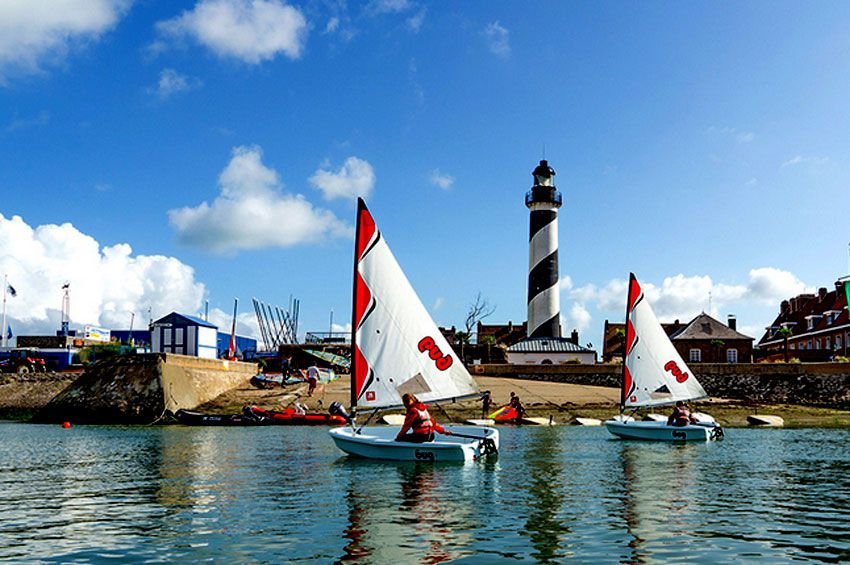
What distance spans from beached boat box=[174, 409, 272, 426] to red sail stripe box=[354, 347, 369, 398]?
1914cm

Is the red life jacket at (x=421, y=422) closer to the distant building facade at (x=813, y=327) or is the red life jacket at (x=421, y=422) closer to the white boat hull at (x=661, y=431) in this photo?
the white boat hull at (x=661, y=431)

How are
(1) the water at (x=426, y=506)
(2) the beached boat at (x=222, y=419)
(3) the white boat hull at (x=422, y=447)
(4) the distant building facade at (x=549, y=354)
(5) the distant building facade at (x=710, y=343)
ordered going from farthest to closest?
(5) the distant building facade at (x=710, y=343) < (4) the distant building facade at (x=549, y=354) < (2) the beached boat at (x=222, y=419) < (3) the white boat hull at (x=422, y=447) < (1) the water at (x=426, y=506)

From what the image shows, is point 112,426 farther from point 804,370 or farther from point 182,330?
point 804,370

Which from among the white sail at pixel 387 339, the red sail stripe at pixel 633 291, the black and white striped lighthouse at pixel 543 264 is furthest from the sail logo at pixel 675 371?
the black and white striped lighthouse at pixel 543 264

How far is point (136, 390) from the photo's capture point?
1895 inches

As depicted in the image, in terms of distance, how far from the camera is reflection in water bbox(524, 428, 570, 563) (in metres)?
12.4

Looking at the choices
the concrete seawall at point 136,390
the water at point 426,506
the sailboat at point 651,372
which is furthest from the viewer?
the concrete seawall at point 136,390

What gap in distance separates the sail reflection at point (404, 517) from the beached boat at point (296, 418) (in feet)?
59.5

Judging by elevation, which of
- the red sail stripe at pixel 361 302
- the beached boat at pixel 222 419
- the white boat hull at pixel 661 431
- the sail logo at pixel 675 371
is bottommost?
the beached boat at pixel 222 419

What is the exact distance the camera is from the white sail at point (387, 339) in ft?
77.3

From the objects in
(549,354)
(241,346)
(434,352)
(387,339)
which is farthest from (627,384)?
(241,346)

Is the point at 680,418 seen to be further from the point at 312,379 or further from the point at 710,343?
the point at 710,343

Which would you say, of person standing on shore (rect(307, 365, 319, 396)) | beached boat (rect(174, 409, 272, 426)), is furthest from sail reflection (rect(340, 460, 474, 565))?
person standing on shore (rect(307, 365, 319, 396))

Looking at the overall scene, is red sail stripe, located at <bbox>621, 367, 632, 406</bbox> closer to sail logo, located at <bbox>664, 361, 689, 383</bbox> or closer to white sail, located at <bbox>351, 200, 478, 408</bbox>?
sail logo, located at <bbox>664, 361, 689, 383</bbox>
